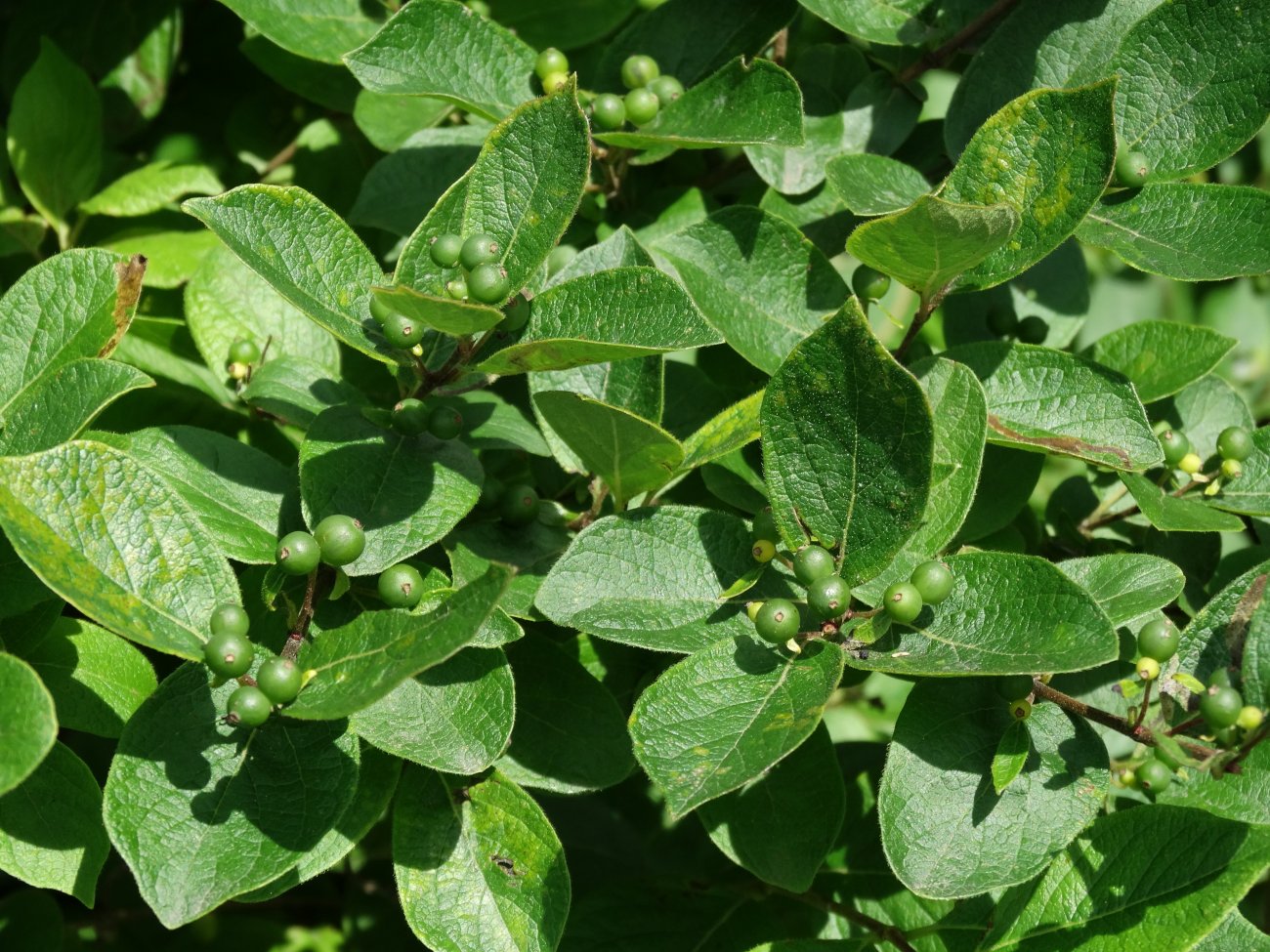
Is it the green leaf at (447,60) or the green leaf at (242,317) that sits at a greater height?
the green leaf at (447,60)

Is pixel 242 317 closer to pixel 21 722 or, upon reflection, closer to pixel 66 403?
pixel 66 403

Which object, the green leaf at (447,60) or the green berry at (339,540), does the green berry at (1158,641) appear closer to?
the green berry at (339,540)

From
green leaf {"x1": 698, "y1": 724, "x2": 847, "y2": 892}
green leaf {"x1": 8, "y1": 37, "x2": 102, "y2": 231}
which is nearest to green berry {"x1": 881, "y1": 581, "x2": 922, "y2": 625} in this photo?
green leaf {"x1": 698, "y1": 724, "x2": 847, "y2": 892}

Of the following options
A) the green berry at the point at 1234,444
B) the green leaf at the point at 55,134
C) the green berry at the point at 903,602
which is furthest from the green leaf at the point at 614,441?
the green leaf at the point at 55,134

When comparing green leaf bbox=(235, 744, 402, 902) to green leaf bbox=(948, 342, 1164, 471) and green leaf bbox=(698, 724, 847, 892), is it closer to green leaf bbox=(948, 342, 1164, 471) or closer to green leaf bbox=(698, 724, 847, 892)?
green leaf bbox=(698, 724, 847, 892)

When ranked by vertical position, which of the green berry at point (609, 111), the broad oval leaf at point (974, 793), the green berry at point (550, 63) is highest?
the green berry at point (550, 63)

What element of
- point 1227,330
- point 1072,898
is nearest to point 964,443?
point 1072,898

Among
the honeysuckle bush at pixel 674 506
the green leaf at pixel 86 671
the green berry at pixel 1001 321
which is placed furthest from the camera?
the green berry at pixel 1001 321
